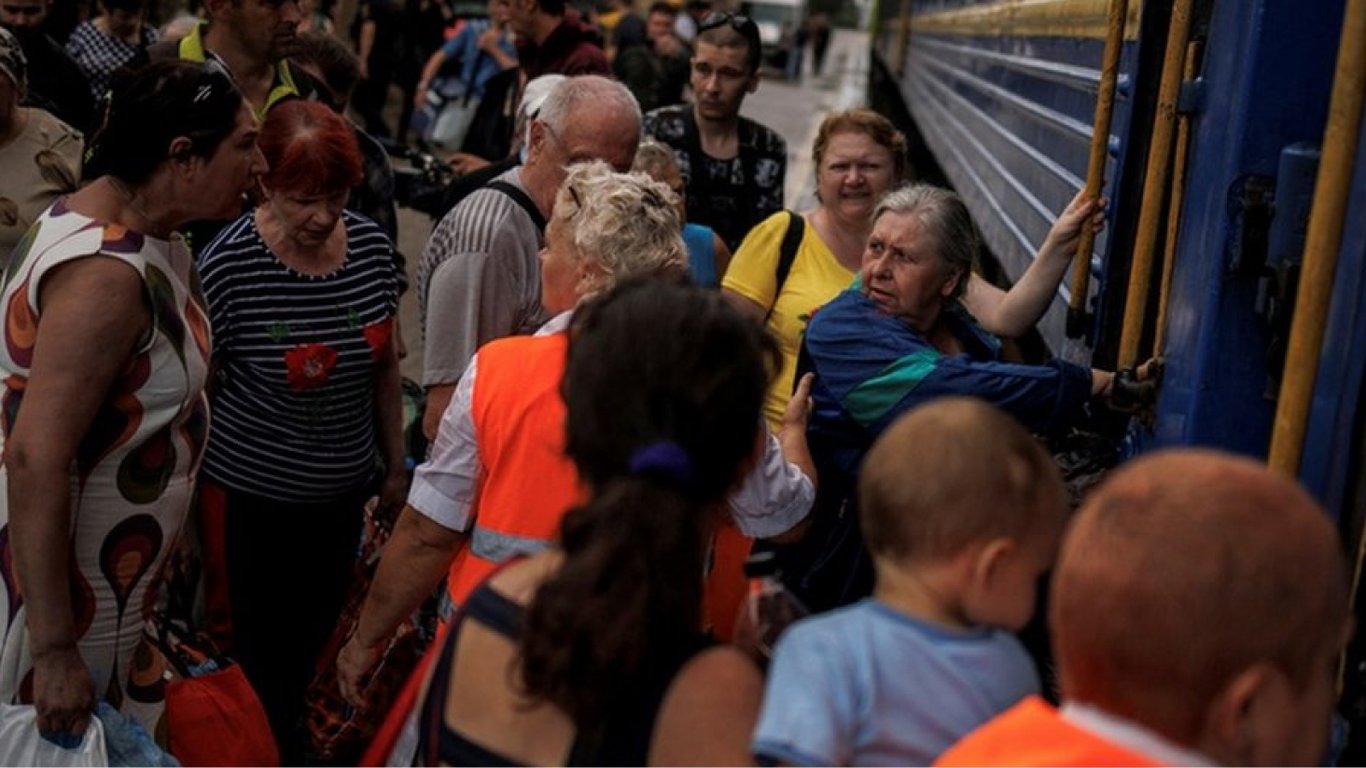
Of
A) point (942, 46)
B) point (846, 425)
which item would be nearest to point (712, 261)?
point (846, 425)

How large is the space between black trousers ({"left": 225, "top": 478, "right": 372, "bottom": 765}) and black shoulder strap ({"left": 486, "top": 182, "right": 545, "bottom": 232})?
68cm

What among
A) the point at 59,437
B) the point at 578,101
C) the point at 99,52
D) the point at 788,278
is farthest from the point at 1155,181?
the point at 99,52

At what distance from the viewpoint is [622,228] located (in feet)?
8.95

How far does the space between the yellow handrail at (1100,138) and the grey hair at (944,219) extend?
0.36 m

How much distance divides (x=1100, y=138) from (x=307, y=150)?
1551 mm

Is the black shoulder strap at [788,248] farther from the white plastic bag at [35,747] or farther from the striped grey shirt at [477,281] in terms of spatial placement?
the white plastic bag at [35,747]

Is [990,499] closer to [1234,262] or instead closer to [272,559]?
[1234,262]

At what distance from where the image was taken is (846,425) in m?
3.10

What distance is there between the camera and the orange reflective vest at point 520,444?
253cm

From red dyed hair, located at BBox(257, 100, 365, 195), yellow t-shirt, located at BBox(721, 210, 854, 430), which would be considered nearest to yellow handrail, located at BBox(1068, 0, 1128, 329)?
yellow t-shirt, located at BBox(721, 210, 854, 430)

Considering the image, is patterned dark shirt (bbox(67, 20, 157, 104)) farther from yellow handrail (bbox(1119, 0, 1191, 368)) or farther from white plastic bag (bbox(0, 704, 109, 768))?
yellow handrail (bbox(1119, 0, 1191, 368))

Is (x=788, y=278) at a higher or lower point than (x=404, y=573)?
higher

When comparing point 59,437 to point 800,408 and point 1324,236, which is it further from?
point 1324,236

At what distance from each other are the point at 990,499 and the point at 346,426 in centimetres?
228
